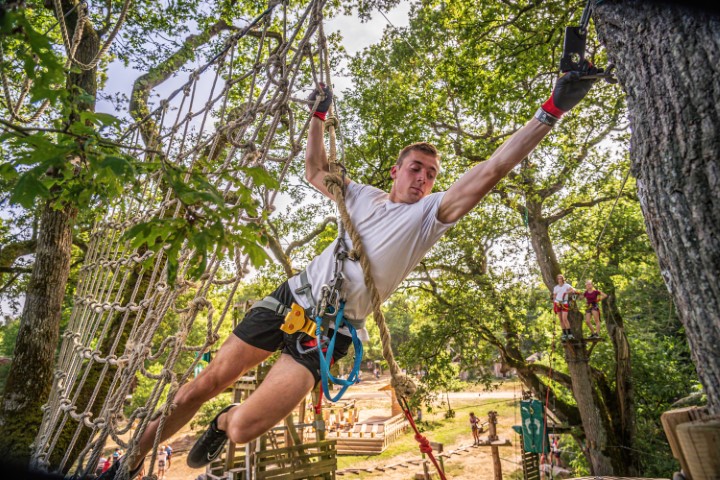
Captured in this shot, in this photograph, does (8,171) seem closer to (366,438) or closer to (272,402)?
(272,402)

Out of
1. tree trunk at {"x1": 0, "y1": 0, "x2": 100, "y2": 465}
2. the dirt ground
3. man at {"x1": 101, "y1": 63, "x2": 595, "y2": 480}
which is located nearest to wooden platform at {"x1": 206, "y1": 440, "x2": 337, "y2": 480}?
the dirt ground

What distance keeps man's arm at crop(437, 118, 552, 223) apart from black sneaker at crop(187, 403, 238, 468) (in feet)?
4.86

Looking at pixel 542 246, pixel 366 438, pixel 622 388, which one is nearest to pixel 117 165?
pixel 542 246

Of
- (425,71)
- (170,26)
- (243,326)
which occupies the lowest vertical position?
(243,326)

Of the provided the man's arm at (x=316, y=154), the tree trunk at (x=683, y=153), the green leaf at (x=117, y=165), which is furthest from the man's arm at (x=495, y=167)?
the green leaf at (x=117, y=165)

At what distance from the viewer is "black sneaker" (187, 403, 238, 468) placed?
2.04 m

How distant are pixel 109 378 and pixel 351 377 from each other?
349cm

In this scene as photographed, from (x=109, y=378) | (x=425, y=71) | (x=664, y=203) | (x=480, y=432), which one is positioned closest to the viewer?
(x=664, y=203)

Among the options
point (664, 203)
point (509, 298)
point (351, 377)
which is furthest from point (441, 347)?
point (664, 203)

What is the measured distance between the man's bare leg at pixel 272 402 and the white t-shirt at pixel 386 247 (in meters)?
0.31

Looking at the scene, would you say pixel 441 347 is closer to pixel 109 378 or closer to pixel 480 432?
pixel 109 378

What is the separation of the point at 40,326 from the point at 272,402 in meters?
3.41

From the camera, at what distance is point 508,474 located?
39.5 feet

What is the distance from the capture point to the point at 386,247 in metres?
1.82
